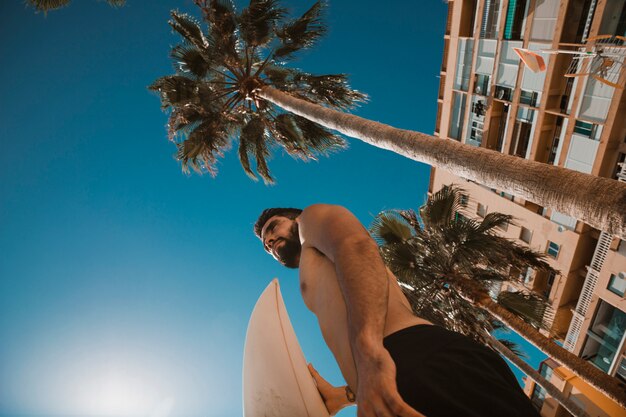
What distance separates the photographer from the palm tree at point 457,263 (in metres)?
9.03

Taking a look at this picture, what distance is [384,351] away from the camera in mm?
1305

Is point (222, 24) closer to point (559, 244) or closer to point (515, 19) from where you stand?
point (515, 19)

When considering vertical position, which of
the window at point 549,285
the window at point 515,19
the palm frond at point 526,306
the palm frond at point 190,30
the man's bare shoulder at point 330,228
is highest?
the window at point 515,19

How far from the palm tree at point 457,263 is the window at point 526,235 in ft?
26.7

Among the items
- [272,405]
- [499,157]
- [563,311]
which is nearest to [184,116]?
[499,157]

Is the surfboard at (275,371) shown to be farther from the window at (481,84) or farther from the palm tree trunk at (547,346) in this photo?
the window at (481,84)

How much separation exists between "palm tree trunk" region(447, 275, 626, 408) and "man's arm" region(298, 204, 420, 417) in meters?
8.00

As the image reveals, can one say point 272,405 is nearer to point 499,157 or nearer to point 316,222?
point 316,222

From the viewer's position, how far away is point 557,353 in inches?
309

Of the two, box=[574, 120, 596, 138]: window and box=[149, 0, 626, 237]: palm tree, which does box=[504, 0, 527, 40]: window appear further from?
box=[149, 0, 626, 237]: palm tree

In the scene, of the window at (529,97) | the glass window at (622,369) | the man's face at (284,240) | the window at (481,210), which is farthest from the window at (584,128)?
the man's face at (284,240)

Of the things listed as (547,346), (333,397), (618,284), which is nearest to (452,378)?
(333,397)

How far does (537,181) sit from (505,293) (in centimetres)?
800

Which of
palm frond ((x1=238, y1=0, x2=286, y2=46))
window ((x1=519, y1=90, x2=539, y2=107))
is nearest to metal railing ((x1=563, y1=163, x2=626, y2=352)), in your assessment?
window ((x1=519, y1=90, x2=539, y2=107))
